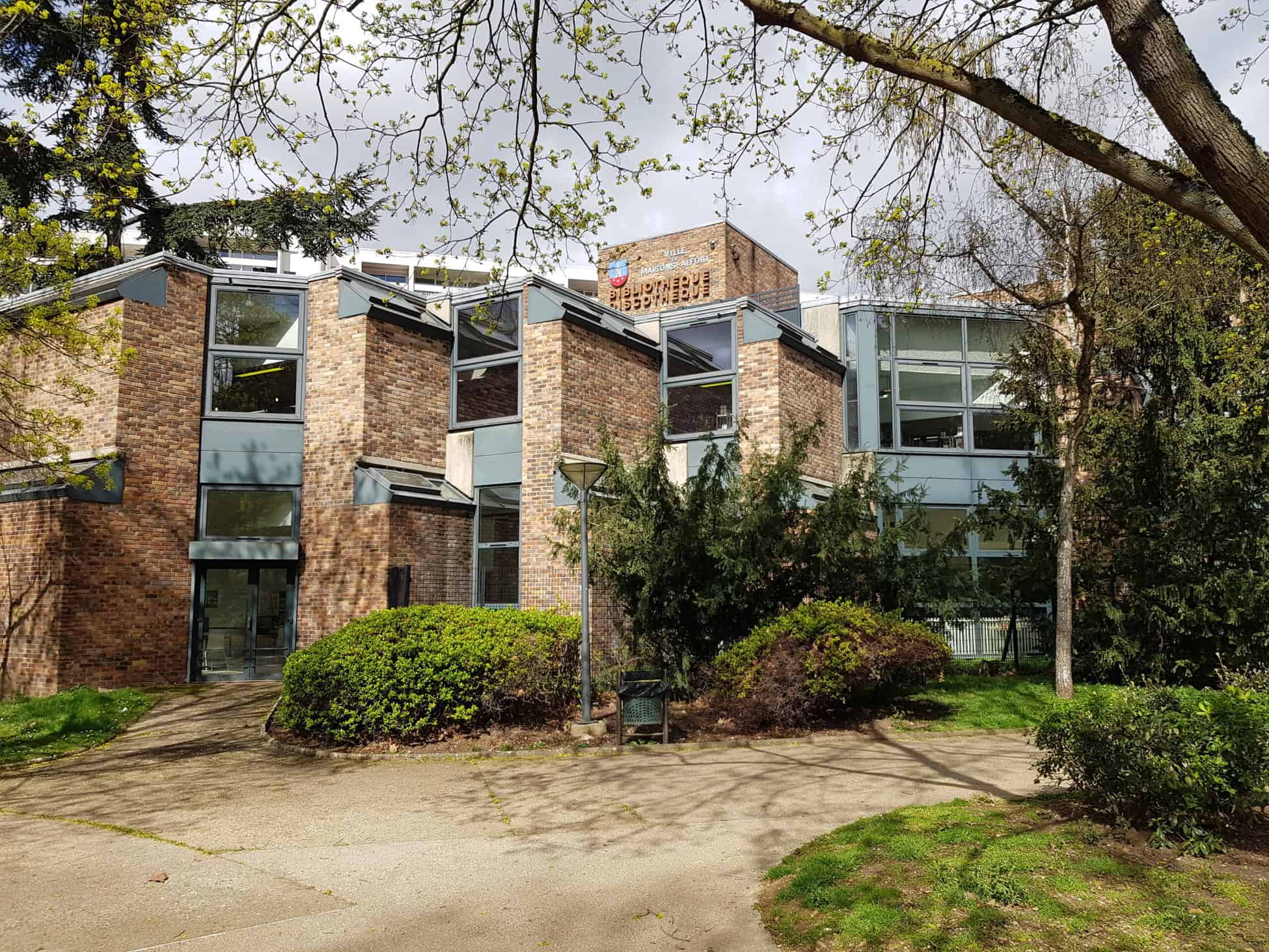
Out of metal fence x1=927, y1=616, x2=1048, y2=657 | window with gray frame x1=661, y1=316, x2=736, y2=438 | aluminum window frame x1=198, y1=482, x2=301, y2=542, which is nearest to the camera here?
aluminum window frame x1=198, y1=482, x2=301, y2=542

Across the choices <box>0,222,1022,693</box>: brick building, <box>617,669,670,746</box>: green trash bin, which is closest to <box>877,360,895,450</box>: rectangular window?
<box>0,222,1022,693</box>: brick building

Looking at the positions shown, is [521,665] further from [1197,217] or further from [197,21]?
[1197,217]

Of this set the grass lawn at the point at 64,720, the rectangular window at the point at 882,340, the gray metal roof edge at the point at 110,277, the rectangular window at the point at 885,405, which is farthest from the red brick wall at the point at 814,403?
the grass lawn at the point at 64,720

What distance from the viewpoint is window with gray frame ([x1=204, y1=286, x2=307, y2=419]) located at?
681 inches

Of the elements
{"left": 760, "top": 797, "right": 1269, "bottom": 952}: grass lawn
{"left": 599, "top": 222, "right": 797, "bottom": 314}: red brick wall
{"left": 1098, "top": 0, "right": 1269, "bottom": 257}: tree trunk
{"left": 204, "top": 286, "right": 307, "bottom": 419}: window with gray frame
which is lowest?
{"left": 760, "top": 797, "right": 1269, "bottom": 952}: grass lawn

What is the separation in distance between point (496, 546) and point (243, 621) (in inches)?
190

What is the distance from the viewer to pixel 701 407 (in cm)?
2017

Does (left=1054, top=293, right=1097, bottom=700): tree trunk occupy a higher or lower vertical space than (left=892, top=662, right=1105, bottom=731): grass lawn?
higher

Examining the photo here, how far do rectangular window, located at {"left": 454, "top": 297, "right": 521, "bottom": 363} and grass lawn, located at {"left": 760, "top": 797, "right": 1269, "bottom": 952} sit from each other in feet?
44.4

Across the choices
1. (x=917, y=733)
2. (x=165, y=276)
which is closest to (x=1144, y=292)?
(x=917, y=733)

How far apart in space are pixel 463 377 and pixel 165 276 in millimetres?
5694

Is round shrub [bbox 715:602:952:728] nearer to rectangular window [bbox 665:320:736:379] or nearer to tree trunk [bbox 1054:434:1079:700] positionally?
tree trunk [bbox 1054:434:1079:700]

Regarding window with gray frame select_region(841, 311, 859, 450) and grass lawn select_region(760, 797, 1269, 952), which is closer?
grass lawn select_region(760, 797, 1269, 952)

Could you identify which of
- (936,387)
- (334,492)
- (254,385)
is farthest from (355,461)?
(936,387)
